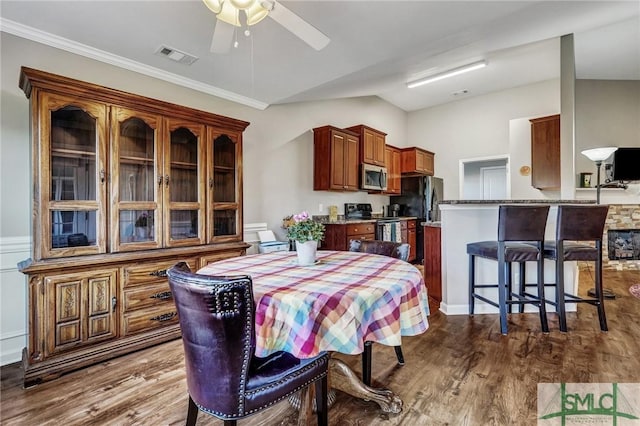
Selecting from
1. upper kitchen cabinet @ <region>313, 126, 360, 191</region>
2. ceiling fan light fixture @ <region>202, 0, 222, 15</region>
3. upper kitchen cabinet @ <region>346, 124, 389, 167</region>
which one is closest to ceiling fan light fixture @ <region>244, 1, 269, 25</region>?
ceiling fan light fixture @ <region>202, 0, 222, 15</region>

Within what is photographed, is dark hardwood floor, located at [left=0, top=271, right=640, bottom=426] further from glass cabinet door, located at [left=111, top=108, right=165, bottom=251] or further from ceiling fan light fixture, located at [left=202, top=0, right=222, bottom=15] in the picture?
ceiling fan light fixture, located at [left=202, top=0, right=222, bottom=15]

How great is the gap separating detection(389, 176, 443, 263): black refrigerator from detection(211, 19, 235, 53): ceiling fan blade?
4803 mm

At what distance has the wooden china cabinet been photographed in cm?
201

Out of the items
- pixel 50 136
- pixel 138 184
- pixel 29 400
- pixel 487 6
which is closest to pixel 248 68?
pixel 138 184

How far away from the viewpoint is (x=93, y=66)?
2.63 metres

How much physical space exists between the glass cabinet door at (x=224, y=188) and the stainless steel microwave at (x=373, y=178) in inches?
99.5

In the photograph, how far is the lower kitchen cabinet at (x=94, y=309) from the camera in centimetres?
197

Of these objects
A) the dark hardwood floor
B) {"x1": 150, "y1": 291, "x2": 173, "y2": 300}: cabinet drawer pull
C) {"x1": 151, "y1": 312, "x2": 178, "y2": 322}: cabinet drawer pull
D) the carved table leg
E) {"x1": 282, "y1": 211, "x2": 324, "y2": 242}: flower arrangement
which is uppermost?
{"x1": 282, "y1": 211, "x2": 324, "y2": 242}: flower arrangement

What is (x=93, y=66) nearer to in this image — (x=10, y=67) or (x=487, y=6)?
(x=10, y=67)

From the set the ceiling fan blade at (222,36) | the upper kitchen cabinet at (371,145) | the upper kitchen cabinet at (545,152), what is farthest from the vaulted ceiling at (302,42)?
the upper kitchen cabinet at (545,152)

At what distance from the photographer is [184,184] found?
2812mm

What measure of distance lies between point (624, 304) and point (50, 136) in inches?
222

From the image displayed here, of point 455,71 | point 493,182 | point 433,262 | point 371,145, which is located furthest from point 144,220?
point 493,182

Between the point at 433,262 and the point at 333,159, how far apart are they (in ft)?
6.65
